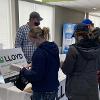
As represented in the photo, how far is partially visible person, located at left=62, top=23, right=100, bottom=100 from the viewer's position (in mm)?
2025

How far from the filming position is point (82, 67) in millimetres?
2041

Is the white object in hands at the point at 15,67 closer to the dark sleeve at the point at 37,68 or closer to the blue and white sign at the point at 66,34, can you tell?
the dark sleeve at the point at 37,68

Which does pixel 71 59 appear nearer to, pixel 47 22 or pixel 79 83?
pixel 79 83

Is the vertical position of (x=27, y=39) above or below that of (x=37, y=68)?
above

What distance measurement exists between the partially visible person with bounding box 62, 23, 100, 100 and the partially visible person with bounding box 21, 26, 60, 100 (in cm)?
21

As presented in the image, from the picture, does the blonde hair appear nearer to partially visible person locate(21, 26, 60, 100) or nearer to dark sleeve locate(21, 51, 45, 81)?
partially visible person locate(21, 26, 60, 100)

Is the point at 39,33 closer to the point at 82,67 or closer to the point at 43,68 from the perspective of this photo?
the point at 43,68

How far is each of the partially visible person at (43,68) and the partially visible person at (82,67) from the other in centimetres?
21

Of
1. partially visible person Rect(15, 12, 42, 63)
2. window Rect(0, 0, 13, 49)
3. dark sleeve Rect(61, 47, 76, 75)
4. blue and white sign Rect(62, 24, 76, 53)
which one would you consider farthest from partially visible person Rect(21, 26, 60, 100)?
blue and white sign Rect(62, 24, 76, 53)

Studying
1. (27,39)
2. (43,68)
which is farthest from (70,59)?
(27,39)

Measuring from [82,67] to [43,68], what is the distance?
→ 18.7 inches

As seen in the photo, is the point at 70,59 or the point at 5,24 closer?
the point at 70,59

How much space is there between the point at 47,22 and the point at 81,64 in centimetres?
523

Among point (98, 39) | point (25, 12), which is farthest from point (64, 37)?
point (98, 39)
